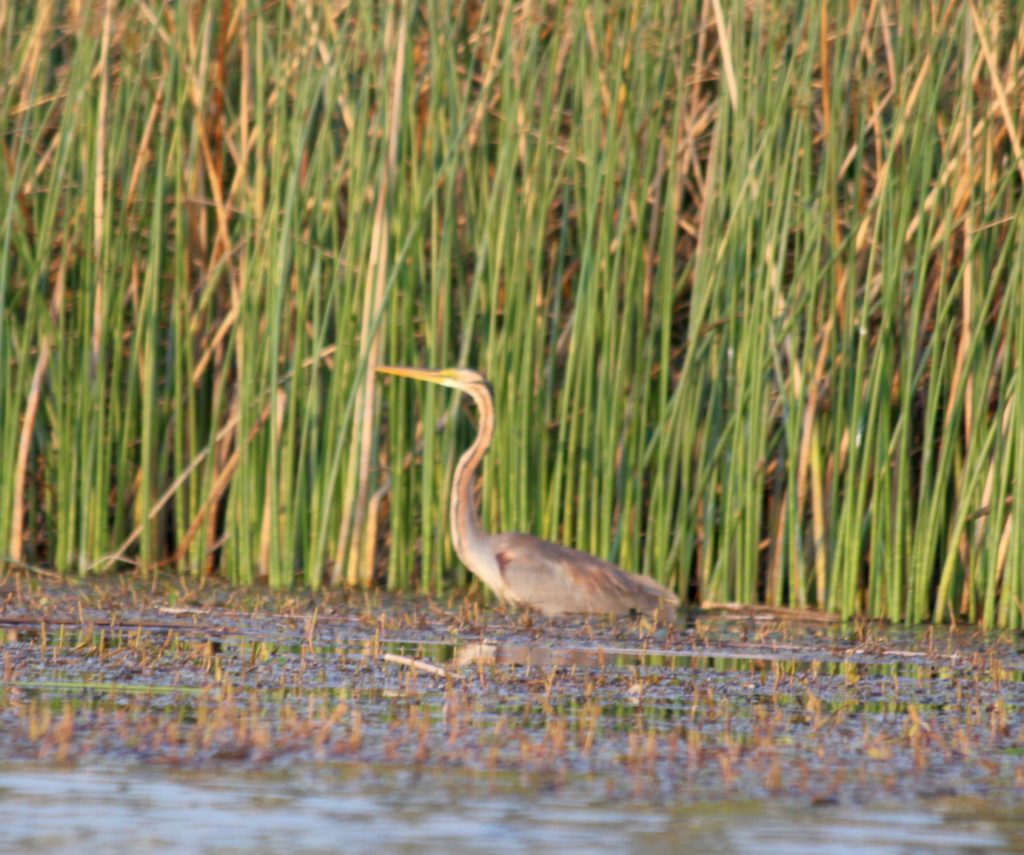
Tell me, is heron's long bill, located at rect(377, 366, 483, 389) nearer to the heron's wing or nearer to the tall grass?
the tall grass

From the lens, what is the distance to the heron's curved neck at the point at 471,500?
22.1 feet

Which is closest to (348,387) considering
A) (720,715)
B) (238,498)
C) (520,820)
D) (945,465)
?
(238,498)

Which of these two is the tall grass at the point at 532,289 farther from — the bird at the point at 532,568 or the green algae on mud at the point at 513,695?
the green algae on mud at the point at 513,695

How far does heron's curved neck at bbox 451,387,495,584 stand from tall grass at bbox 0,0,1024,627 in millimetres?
111

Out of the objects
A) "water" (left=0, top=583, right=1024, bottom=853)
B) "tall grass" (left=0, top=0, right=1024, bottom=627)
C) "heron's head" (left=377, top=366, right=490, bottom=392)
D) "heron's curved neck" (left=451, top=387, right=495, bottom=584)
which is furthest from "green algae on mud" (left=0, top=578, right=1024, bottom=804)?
"heron's head" (left=377, top=366, right=490, bottom=392)

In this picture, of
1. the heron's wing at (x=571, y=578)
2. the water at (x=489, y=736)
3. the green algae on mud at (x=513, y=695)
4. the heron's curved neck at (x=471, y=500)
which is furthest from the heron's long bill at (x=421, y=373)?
the water at (x=489, y=736)

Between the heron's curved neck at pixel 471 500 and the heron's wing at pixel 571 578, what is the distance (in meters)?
0.10

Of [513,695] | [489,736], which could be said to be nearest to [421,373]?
[513,695]

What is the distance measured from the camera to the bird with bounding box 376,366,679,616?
6570 millimetres

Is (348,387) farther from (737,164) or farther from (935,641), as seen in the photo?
(935,641)

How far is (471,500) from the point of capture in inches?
271

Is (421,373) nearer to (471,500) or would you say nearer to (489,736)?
(471,500)

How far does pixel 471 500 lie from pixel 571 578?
506mm

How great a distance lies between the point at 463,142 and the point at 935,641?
2468mm
